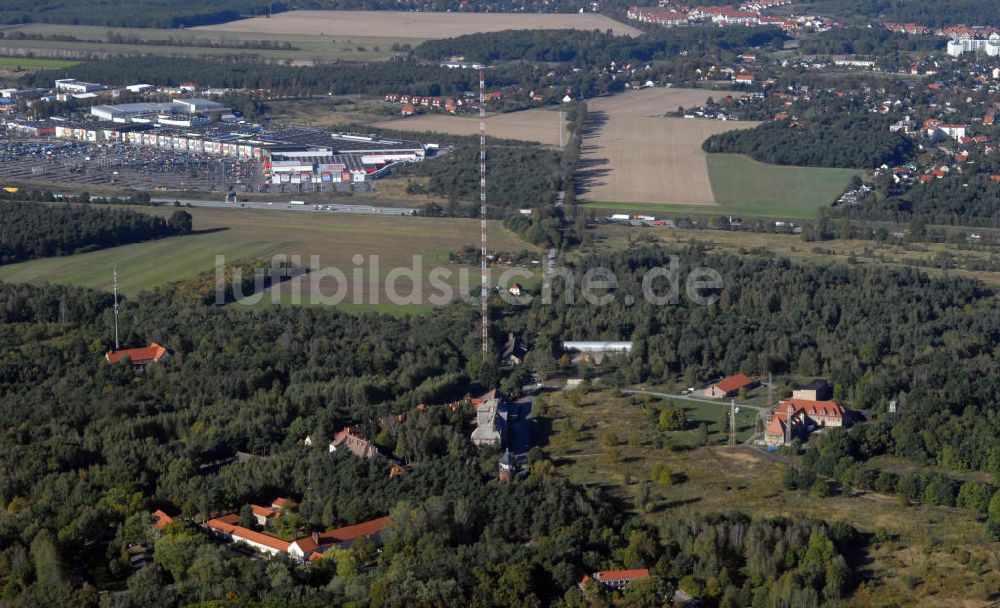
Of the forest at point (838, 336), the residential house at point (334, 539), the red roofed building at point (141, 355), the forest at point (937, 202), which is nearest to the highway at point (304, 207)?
the forest at point (838, 336)

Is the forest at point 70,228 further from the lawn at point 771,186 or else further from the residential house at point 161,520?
the residential house at point 161,520

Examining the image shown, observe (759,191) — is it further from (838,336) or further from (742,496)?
(742,496)

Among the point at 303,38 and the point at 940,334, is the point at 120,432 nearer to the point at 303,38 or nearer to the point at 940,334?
the point at 940,334

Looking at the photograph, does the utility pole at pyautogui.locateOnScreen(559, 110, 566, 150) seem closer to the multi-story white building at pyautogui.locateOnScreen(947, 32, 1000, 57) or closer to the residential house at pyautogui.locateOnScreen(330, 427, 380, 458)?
the multi-story white building at pyautogui.locateOnScreen(947, 32, 1000, 57)

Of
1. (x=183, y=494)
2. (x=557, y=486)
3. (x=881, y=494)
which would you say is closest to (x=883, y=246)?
(x=881, y=494)

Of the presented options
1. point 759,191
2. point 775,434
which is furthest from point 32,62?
point 775,434

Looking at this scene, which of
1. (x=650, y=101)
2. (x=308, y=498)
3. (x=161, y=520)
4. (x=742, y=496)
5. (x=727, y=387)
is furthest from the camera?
(x=650, y=101)
